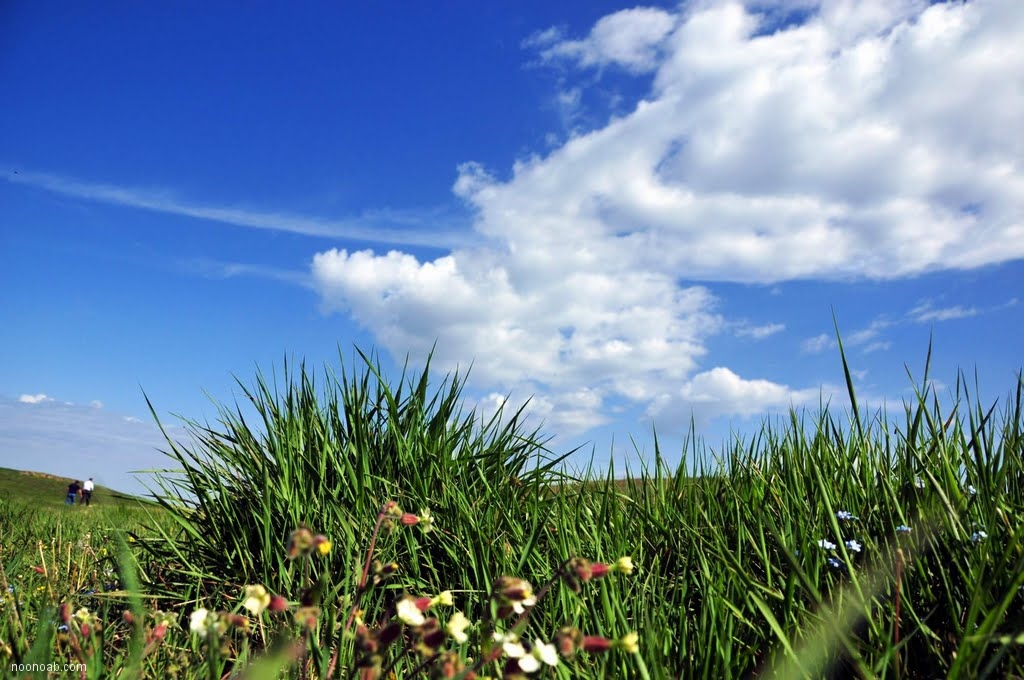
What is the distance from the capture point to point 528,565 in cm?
299

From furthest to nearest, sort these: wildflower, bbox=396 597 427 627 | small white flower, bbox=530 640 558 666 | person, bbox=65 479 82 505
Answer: person, bbox=65 479 82 505 < wildflower, bbox=396 597 427 627 < small white flower, bbox=530 640 558 666

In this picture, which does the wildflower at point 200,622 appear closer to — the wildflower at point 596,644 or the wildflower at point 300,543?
the wildflower at point 300,543

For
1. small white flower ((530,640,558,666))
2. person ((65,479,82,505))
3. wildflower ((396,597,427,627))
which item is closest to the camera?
small white flower ((530,640,558,666))

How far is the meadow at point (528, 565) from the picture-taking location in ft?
5.89

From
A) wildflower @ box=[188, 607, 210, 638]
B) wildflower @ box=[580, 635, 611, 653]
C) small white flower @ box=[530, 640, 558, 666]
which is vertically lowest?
small white flower @ box=[530, 640, 558, 666]

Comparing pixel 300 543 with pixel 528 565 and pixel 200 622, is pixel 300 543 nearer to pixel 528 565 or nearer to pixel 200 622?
Result: pixel 200 622

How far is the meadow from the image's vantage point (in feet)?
5.89

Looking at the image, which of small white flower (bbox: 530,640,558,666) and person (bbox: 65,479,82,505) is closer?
small white flower (bbox: 530,640,558,666)

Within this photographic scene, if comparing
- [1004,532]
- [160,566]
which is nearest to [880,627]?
[1004,532]

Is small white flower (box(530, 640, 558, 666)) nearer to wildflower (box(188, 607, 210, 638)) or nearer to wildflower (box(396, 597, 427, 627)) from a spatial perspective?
wildflower (box(396, 597, 427, 627))

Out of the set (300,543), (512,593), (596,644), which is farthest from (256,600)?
(596,644)

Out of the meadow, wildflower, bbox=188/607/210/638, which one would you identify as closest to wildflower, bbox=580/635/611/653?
the meadow

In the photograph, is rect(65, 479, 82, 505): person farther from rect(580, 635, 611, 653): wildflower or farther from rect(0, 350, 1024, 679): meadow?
rect(580, 635, 611, 653): wildflower

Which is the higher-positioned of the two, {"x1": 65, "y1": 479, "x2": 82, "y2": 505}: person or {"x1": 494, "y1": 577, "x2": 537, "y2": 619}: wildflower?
{"x1": 494, "y1": 577, "x2": 537, "y2": 619}: wildflower
